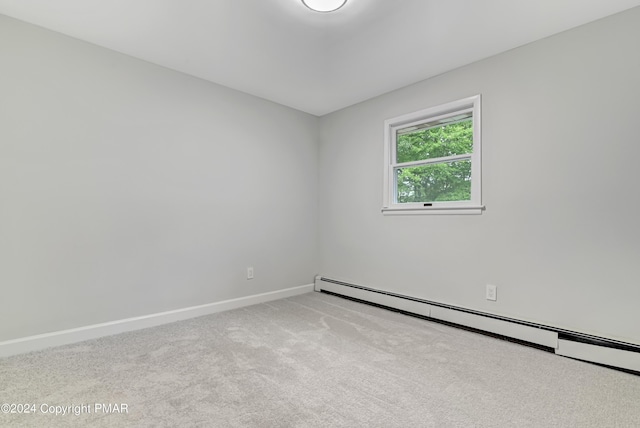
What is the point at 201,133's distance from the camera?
10.0 ft

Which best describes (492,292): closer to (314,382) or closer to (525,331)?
(525,331)

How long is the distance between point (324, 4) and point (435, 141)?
5.76 feet

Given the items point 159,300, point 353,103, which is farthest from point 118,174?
point 353,103

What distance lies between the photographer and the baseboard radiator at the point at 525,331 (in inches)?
77.1

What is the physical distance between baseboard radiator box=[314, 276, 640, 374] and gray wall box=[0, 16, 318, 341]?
1.48 m

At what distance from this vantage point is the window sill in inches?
107

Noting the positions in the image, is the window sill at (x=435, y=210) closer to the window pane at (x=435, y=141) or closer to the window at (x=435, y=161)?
the window at (x=435, y=161)

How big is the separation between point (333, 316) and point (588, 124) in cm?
260

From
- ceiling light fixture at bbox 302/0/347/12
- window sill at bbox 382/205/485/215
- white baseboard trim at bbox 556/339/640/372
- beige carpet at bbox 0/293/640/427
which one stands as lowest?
beige carpet at bbox 0/293/640/427

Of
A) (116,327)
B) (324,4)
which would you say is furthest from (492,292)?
(116,327)

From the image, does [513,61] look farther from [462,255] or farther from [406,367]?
[406,367]

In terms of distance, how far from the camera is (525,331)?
233 cm

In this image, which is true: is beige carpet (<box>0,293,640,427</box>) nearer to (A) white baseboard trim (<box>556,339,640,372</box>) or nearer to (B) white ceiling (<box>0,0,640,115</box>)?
(A) white baseboard trim (<box>556,339,640,372</box>)

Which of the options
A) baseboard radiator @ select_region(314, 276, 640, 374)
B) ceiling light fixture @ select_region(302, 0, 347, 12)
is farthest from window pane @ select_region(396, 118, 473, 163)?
ceiling light fixture @ select_region(302, 0, 347, 12)
